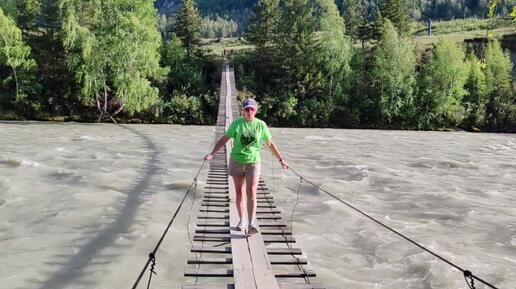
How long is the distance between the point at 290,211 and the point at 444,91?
31.0 m

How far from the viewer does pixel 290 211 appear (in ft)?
37.2

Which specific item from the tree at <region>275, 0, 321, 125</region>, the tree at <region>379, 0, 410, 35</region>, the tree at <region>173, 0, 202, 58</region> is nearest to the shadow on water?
the tree at <region>275, 0, 321, 125</region>

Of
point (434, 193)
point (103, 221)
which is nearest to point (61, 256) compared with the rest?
point (103, 221)

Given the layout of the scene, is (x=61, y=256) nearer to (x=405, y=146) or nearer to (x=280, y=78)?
(x=405, y=146)

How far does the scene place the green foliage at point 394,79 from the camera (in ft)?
125

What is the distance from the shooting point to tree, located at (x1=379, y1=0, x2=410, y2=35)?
44219 millimetres

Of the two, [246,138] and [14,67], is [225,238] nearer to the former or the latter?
[246,138]

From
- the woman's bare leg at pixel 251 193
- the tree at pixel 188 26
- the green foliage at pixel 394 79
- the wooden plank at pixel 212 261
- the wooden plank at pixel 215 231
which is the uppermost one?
the tree at pixel 188 26

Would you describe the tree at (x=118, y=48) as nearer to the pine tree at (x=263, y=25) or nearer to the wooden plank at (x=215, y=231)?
the pine tree at (x=263, y=25)

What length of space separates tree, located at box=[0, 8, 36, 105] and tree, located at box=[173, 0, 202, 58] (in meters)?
12.2

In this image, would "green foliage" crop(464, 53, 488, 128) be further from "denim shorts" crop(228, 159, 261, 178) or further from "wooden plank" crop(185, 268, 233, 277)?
"wooden plank" crop(185, 268, 233, 277)

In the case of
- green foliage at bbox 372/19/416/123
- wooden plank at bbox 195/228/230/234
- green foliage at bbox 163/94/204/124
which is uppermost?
green foliage at bbox 372/19/416/123

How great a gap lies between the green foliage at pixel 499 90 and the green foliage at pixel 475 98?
1.89ft

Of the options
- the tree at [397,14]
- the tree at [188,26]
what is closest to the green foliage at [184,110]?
the tree at [188,26]
